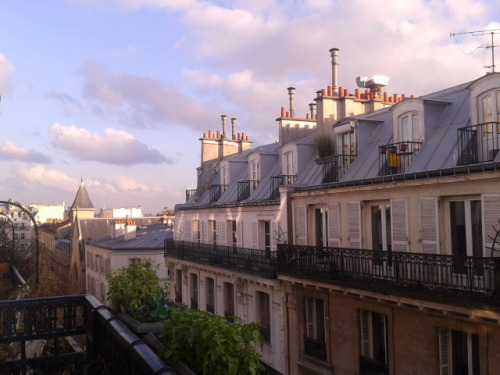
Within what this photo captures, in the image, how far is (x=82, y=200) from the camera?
220ft

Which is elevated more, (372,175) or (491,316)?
(372,175)

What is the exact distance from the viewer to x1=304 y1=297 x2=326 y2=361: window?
51.9 ft

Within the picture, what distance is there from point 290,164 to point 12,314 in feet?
52.7

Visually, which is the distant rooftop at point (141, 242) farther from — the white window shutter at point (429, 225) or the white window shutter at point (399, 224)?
the white window shutter at point (429, 225)

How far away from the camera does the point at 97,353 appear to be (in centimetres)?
507

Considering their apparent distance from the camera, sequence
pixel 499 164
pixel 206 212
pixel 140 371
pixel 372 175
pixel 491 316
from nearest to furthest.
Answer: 1. pixel 140 371
2. pixel 491 316
3. pixel 499 164
4. pixel 372 175
5. pixel 206 212

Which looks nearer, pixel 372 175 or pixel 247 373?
pixel 247 373

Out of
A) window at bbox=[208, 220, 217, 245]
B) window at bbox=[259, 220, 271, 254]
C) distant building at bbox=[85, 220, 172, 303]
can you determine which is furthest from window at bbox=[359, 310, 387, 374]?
distant building at bbox=[85, 220, 172, 303]

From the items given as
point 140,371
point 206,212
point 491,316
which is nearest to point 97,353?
point 140,371

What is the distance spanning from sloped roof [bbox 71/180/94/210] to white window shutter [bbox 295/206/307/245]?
53342mm

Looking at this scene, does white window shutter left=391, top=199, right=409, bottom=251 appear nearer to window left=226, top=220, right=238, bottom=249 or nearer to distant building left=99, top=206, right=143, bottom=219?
window left=226, top=220, right=238, bottom=249

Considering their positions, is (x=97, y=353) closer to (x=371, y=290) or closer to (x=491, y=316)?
(x=491, y=316)

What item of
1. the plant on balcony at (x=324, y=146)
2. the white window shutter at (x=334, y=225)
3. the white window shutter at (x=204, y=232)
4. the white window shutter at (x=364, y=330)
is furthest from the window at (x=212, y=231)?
the white window shutter at (x=364, y=330)

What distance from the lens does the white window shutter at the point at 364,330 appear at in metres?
13.9
